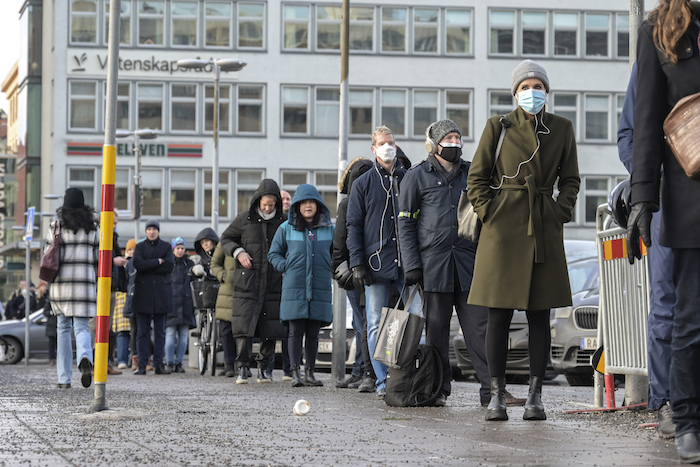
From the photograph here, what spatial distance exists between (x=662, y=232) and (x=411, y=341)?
3.66 metres

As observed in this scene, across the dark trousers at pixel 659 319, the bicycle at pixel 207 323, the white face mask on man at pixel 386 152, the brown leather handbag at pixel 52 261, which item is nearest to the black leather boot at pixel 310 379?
the brown leather handbag at pixel 52 261

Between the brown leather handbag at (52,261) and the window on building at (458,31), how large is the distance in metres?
39.3

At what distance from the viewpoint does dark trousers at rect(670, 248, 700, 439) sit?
4.91 meters

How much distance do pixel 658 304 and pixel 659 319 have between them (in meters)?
0.08

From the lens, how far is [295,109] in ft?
161

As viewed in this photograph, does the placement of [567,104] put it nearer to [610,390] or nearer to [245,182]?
[245,182]

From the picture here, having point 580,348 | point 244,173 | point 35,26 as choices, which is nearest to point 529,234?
point 580,348

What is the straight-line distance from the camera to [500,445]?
18.6ft

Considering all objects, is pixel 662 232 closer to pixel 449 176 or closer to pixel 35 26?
pixel 449 176

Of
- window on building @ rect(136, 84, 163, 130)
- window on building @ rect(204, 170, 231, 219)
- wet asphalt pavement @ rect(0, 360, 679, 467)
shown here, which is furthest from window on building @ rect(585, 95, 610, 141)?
wet asphalt pavement @ rect(0, 360, 679, 467)

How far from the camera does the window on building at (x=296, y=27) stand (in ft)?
161

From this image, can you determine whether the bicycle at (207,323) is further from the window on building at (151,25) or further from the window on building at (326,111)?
the window on building at (151,25)

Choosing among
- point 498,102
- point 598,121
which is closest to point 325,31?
point 498,102

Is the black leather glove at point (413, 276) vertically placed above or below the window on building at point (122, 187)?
below
